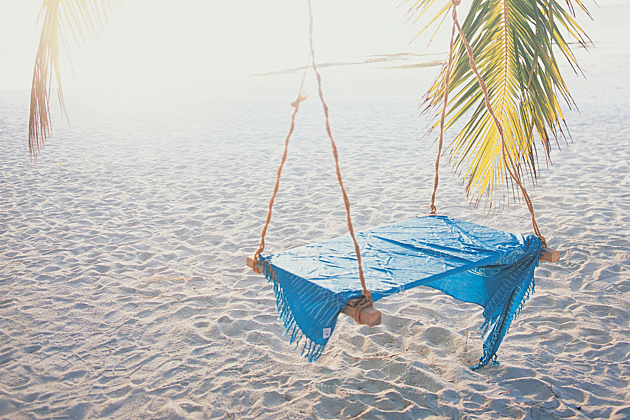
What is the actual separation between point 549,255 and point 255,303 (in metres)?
1.52

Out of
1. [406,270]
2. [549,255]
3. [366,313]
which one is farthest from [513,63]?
[366,313]

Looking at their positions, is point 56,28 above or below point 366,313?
above

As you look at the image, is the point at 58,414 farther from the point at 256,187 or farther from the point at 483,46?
the point at 256,187

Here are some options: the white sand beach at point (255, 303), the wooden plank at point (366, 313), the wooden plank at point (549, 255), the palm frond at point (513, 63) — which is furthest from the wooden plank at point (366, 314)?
the palm frond at point (513, 63)

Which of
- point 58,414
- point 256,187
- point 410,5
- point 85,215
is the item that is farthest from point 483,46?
point 85,215

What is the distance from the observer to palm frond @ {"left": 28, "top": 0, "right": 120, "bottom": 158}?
167 cm

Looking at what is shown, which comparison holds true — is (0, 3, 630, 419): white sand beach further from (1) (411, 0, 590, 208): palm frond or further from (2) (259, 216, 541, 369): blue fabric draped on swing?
(1) (411, 0, 590, 208): palm frond

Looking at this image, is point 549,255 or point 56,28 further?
point 549,255

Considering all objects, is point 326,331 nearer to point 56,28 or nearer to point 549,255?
point 549,255

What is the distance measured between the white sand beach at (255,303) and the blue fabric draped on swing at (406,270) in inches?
10.5

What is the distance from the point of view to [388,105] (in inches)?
430

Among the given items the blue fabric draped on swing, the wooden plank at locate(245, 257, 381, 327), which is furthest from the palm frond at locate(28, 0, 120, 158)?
the wooden plank at locate(245, 257, 381, 327)

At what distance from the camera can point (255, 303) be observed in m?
2.67

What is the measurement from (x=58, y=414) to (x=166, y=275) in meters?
1.27
